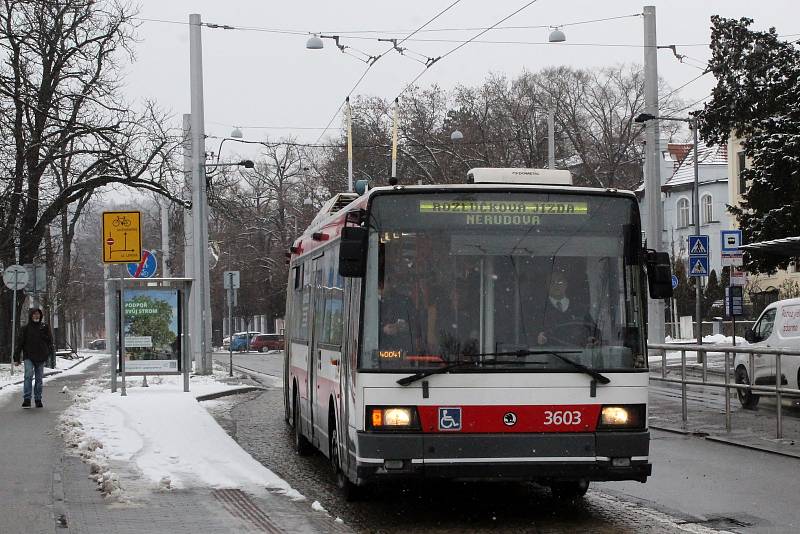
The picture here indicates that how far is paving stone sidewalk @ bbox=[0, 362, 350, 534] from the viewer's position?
885 cm

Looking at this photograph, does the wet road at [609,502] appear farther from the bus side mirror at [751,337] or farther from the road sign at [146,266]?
the road sign at [146,266]

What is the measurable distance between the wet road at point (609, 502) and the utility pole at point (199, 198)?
17.5m

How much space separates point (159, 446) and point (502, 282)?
5.86 m

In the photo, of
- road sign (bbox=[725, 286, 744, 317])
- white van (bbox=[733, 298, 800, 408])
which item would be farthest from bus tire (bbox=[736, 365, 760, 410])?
road sign (bbox=[725, 286, 744, 317])

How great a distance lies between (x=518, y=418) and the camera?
9102mm

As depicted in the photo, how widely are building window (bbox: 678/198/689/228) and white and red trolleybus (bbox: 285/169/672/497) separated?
6869cm

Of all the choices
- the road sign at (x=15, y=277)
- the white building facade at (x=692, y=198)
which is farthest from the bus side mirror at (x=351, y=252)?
the white building facade at (x=692, y=198)

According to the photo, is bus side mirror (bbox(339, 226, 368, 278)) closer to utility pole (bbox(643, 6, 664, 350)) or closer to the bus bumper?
the bus bumper

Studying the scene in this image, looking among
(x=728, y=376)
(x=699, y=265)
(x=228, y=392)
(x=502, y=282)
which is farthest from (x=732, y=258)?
(x=502, y=282)

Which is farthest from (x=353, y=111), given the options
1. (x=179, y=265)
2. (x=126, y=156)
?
(x=179, y=265)

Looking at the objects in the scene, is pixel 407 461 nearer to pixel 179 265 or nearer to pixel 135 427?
pixel 135 427

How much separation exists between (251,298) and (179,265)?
32.0ft

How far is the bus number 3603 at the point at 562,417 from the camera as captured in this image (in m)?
9.12

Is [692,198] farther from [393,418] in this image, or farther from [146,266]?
[393,418]
